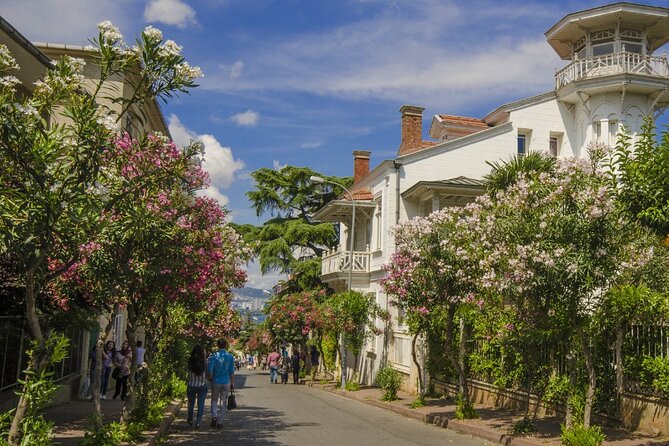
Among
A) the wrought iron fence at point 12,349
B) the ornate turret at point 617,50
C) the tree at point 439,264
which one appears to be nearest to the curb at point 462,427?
the tree at point 439,264

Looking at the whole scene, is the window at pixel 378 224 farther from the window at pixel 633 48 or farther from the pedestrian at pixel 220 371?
the pedestrian at pixel 220 371

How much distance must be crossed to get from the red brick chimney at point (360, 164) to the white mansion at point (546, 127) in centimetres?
735

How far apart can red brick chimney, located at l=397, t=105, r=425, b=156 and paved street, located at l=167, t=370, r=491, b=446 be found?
14814 mm

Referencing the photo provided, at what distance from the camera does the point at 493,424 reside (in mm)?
14680

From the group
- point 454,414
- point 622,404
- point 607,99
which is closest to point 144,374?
point 454,414

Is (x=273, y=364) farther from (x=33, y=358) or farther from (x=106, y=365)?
(x=33, y=358)

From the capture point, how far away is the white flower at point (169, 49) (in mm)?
7625

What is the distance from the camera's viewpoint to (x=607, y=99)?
28.2 meters

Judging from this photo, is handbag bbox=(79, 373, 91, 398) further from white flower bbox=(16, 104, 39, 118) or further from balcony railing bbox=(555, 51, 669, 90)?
balcony railing bbox=(555, 51, 669, 90)

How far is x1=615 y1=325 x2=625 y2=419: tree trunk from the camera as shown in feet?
41.5

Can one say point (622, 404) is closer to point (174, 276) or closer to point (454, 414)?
point (454, 414)

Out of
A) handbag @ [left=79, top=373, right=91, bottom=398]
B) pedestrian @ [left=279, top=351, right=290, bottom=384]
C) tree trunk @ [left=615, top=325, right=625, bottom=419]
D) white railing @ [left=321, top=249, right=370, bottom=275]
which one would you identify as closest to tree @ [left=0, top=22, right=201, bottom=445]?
tree trunk @ [left=615, top=325, right=625, bottom=419]

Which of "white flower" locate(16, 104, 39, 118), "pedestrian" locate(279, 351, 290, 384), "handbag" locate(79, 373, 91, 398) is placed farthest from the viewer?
"pedestrian" locate(279, 351, 290, 384)

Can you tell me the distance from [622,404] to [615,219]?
3.90 metres
